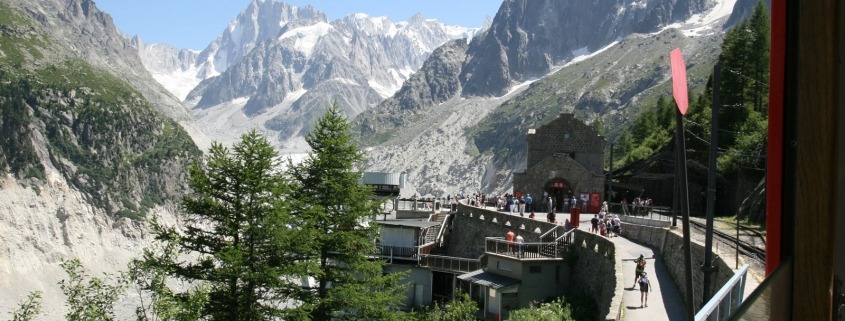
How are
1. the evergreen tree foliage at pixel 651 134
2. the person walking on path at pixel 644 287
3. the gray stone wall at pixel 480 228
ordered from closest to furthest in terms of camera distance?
the person walking on path at pixel 644 287, the gray stone wall at pixel 480 228, the evergreen tree foliage at pixel 651 134

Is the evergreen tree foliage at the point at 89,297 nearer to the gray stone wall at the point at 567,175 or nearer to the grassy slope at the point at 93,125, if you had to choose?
the gray stone wall at the point at 567,175

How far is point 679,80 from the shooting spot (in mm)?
3074

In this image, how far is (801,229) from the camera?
2.46 metres

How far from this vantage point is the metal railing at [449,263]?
125 ft

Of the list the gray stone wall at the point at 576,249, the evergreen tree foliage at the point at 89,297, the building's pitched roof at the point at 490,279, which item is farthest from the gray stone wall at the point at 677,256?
the evergreen tree foliage at the point at 89,297

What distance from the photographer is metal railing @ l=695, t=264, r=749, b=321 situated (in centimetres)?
283

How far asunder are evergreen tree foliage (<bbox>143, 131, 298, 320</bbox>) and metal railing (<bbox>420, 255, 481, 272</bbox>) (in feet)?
56.9

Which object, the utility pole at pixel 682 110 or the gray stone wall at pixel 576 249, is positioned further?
the gray stone wall at pixel 576 249

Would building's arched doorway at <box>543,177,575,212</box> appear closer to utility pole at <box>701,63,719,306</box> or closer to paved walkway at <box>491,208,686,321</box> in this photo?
paved walkway at <box>491,208,686,321</box>

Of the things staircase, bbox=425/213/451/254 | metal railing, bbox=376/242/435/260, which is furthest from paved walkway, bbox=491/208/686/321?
staircase, bbox=425/213/451/254

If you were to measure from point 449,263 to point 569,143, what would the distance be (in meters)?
22.1

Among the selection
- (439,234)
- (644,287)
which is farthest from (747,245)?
(439,234)

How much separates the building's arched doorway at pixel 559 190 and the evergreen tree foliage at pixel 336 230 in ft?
87.1

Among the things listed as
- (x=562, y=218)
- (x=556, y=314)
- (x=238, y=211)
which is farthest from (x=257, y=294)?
(x=562, y=218)
